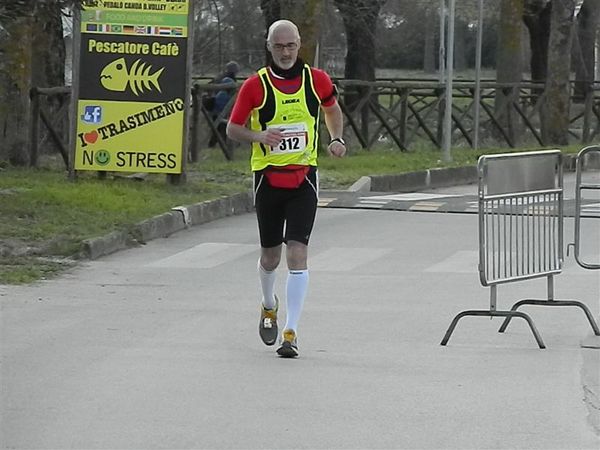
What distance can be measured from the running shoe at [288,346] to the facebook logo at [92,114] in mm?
9366

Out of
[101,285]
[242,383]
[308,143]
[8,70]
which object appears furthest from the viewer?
[8,70]

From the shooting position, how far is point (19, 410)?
752 centimetres

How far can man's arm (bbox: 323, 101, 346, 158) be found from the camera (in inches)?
373

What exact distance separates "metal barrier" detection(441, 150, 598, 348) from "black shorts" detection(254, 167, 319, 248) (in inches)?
44.7

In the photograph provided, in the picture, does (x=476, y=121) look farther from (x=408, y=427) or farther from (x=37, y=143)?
(x=408, y=427)

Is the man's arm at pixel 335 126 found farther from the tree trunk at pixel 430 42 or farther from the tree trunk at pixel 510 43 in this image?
the tree trunk at pixel 430 42

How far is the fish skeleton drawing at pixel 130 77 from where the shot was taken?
18078mm

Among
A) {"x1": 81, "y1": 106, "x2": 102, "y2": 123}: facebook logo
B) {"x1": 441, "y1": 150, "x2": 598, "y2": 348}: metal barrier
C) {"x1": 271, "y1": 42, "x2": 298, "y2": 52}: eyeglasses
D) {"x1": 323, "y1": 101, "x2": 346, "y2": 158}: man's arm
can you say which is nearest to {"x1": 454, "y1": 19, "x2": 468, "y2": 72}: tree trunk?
{"x1": 81, "y1": 106, "x2": 102, "y2": 123}: facebook logo

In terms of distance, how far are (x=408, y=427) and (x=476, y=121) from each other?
2105cm

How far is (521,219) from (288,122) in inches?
85.5

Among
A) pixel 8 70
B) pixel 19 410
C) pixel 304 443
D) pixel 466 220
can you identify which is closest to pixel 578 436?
pixel 304 443

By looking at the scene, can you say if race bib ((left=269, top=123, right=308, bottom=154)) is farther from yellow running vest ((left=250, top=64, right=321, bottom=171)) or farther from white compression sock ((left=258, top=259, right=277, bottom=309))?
white compression sock ((left=258, top=259, right=277, bottom=309))

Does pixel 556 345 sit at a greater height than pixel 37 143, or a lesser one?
lesser

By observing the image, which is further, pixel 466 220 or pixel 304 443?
pixel 466 220
